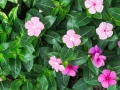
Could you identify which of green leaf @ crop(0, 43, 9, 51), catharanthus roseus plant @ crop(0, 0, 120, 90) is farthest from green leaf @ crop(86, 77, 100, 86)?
green leaf @ crop(0, 43, 9, 51)

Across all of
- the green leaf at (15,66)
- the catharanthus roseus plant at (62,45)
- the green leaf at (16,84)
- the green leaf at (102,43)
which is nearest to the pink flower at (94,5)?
the catharanthus roseus plant at (62,45)

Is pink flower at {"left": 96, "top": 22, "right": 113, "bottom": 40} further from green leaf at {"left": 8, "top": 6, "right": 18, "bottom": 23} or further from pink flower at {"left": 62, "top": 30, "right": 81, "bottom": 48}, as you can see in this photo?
green leaf at {"left": 8, "top": 6, "right": 18, "bottom": 23}

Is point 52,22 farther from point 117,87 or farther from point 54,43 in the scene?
point 117,87

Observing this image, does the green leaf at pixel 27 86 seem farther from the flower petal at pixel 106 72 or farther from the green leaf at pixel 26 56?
the flower petal at pixel 106 72

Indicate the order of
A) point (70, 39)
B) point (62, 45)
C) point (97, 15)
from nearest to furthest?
point (70, 39) < point (97, 15) < point (62, 45)

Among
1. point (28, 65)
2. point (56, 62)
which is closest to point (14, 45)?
point (28, 65)

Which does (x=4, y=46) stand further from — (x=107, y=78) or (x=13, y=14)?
(x=107, y=78)

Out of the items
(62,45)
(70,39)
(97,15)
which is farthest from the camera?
(62,45)
